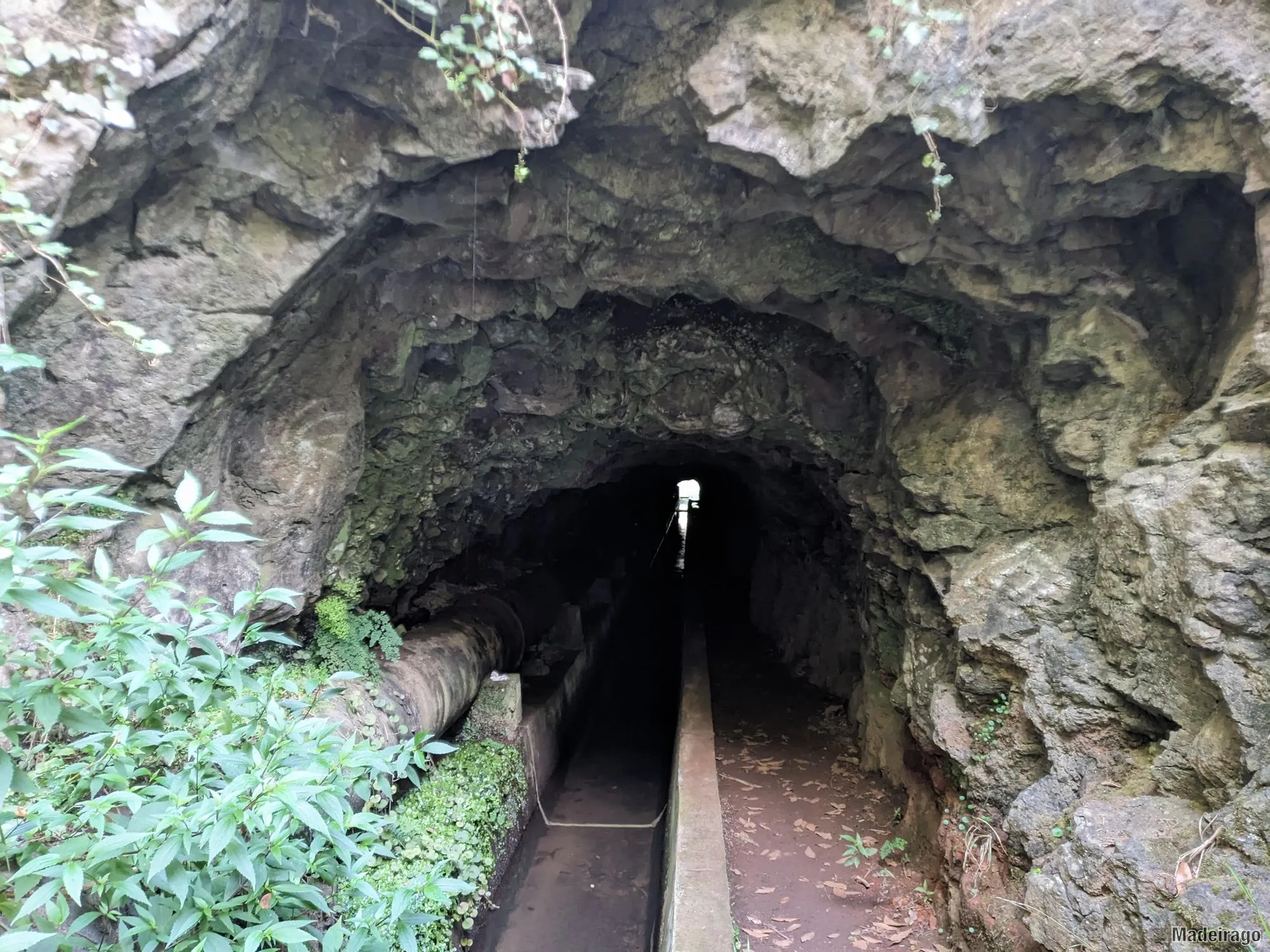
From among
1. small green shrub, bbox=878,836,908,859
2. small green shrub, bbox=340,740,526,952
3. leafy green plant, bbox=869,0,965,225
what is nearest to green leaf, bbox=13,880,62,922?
small green shrub, bbox=340,740,526,952

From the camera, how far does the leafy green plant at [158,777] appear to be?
179 centimetres

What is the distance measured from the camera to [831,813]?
5898 millimetres

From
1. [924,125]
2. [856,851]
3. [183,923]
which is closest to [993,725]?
[856,851]

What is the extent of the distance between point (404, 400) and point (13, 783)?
13.8 feet

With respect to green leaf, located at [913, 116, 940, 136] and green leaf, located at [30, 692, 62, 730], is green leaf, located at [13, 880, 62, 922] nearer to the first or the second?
green leaf, located at [30, 692, 62, 730]

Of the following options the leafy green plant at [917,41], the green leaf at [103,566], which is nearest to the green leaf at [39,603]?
the green leaf at [103,566]

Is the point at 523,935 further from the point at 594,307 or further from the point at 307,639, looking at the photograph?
the point at 594,307

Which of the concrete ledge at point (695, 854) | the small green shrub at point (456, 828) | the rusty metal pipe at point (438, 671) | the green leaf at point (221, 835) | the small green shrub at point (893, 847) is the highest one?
the green leaf at point (221, 835)

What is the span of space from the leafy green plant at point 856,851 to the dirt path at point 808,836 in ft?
0.08

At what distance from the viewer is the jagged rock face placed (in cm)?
300

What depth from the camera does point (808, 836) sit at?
5.58 metres

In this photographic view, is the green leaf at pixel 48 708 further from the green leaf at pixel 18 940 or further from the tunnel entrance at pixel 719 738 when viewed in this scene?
the tunnel entrance at pixel 719 738

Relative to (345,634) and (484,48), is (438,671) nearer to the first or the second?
(345,634)

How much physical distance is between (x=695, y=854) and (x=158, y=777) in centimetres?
383
